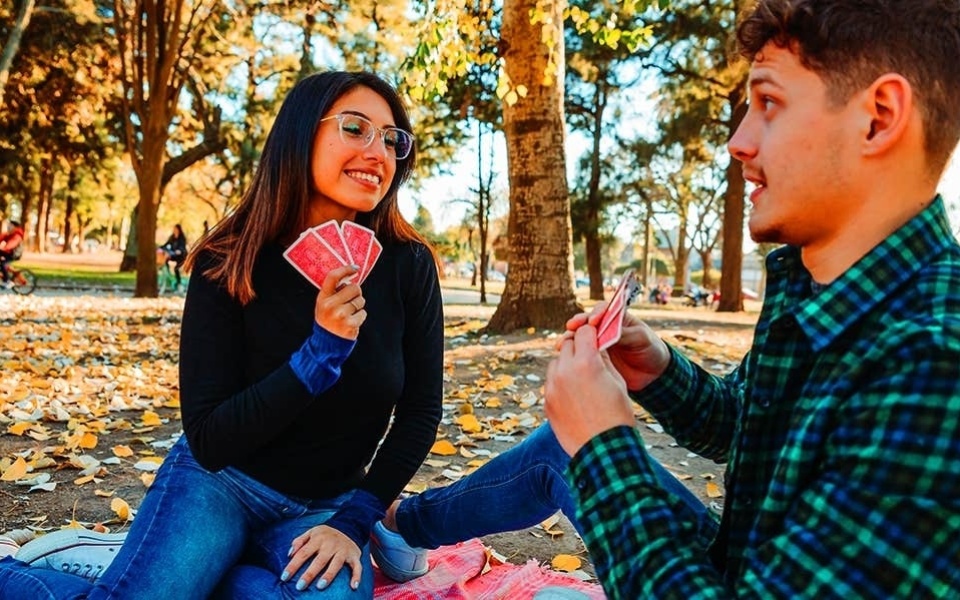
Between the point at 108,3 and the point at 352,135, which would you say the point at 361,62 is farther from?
the point at 352,135

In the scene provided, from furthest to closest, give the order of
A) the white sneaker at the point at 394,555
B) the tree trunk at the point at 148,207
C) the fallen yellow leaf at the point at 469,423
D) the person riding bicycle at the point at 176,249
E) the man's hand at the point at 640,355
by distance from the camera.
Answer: the person riding bicycle at the point at 176,249 → the tree trunk at the point at 148,207 → the fallen yellow leaf at the point at 469,423 → the white sneaker at the point at 394,555 → the man's hand at the point at 640,355

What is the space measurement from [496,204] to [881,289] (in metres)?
29.6

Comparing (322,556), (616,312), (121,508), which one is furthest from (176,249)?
(616,312)

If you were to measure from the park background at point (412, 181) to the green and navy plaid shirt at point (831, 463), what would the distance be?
179 centimetres

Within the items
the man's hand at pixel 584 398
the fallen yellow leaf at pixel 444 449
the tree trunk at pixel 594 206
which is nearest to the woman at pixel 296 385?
the man's hand at pixel 584 398

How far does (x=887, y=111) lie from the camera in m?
1.09

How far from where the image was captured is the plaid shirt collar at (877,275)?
1.08 metres

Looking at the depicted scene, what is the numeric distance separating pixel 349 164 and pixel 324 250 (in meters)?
0.36

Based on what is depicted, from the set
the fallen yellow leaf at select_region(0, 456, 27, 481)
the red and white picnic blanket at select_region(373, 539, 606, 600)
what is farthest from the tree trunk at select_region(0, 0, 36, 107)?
the red and white picnic blanket at select_region(373, 539, 606, 600)

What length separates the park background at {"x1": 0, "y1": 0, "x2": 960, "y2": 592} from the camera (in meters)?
4.13

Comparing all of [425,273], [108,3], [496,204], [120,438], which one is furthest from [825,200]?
[496,204]

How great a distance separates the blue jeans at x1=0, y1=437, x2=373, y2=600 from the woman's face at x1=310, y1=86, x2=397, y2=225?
89 cm

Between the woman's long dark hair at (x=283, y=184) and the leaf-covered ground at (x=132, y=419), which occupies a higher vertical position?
the woman's long dark hair at (x=283, y=184)

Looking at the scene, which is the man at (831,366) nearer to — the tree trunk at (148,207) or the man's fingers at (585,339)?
the man's fingers at (585,339)
